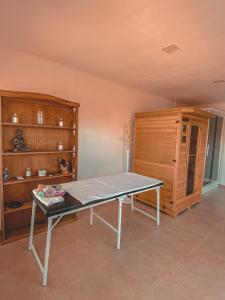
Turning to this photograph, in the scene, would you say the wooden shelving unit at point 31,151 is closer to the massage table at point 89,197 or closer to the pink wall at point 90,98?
the pink wall at point 90,98

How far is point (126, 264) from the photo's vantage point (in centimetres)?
191

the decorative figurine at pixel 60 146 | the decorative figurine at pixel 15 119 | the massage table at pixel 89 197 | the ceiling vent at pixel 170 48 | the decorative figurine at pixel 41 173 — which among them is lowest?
the massage table at pixel 89 197

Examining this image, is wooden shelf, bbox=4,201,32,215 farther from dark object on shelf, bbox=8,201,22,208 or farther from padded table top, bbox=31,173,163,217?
padded table top, bbox=31,173,163,217

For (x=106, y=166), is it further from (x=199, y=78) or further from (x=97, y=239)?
(x=199, y=78)

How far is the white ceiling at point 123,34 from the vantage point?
1.43 m

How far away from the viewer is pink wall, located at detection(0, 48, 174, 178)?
2.34m

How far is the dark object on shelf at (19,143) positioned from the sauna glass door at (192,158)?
287 centimetres

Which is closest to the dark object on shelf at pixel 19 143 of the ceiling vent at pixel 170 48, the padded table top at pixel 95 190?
the padded table top at pixel 95 190

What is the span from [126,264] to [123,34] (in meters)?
2.54

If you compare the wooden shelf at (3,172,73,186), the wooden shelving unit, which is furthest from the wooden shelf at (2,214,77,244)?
the wooden shelf at (3,172,73,186)

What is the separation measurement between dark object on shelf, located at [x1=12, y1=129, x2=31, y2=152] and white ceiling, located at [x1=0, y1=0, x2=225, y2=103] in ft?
3.76

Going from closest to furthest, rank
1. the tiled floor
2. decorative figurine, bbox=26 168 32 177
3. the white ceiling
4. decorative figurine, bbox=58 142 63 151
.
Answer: the white ceiling, the tiled floor, decorative figurine, bbox=26 168 32 177, decorative figurine, bbox=58 142 63 151

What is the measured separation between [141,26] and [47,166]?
223 centimetres

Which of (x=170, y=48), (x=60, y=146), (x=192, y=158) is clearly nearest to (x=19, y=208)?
(x=60, y=146)
